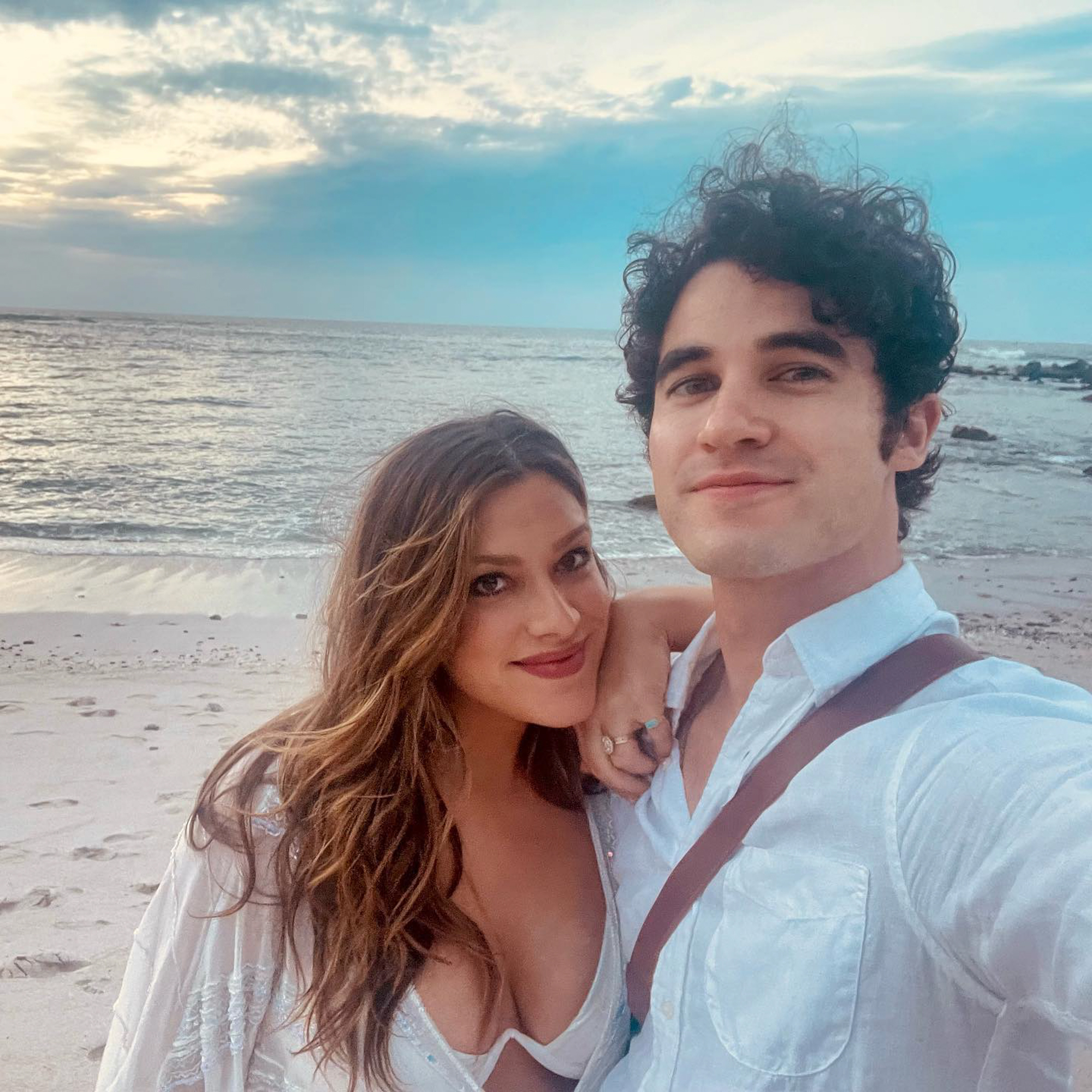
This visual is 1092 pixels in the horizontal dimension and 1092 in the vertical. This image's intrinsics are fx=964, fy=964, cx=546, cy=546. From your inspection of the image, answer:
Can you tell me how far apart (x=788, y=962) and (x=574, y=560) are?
1.17 meters

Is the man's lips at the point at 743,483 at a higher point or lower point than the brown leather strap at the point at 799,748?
higher

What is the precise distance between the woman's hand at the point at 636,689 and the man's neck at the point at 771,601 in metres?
0.19

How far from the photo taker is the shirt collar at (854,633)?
6.01 feet

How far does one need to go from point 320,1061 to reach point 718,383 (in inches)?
69.6

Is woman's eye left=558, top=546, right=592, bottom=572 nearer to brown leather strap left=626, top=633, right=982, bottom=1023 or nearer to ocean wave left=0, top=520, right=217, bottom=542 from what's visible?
brown leather strap left=626, top=633, right=982, bottom=1023

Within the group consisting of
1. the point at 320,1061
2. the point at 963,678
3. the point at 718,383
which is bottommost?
the point at 320,1061

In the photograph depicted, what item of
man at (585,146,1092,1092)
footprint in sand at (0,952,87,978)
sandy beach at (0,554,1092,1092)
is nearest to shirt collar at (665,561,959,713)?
man at (585,146,1092,1092)

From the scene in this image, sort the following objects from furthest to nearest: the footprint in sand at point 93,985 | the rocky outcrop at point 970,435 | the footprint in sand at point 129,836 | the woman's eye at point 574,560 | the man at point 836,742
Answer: the rocky outcrop at point 970,435 → the footprint in sand at point 129,836 → the footprint in sand at point 93,985 → the woman's eye at point 574,560 → the man at point 836,742

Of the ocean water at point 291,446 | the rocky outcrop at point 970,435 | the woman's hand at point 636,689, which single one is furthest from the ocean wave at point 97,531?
the rocky outcrop at point 970,435

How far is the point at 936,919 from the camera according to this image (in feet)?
4.83

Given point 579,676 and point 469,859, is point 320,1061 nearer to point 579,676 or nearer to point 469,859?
point 469,859

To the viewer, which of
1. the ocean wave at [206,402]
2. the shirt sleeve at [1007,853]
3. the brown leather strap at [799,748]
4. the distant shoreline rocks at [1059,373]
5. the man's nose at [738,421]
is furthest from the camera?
the distant shoreline rocks at [1059,373]

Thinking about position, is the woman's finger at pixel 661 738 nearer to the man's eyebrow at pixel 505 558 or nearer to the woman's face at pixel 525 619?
the woman's face at pixel 525 619

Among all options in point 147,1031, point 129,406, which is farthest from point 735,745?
point 129,406
